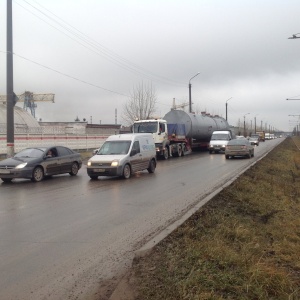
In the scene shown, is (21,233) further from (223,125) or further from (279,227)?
(223,125)

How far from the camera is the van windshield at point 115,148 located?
16844mm

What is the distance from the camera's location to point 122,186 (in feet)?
45.6

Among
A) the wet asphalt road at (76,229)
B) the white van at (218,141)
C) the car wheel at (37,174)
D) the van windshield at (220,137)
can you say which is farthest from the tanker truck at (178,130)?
the wet asphalt road at (76,229)

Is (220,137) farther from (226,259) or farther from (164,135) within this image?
(226,259)

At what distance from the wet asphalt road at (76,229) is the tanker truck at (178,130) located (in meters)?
15.1

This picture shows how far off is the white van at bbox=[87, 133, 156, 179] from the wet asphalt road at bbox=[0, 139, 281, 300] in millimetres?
1605

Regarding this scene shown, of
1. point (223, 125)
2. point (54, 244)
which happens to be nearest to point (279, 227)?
point (54, 244)

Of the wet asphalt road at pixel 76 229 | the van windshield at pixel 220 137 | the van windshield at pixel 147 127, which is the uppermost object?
the van windshield at pixel 147 127

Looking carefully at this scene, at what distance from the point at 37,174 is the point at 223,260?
1176cm

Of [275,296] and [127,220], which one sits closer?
[275,296]

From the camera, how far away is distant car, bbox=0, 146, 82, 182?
49.8ft

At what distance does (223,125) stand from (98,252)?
1656 inches

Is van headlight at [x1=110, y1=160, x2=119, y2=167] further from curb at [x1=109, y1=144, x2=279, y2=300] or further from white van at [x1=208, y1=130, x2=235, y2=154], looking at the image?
white van at [x1=208, y1=130, x2=235, y2=154]

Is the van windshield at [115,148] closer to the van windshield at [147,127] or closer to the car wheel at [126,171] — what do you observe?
the car wheel at [126,171]
